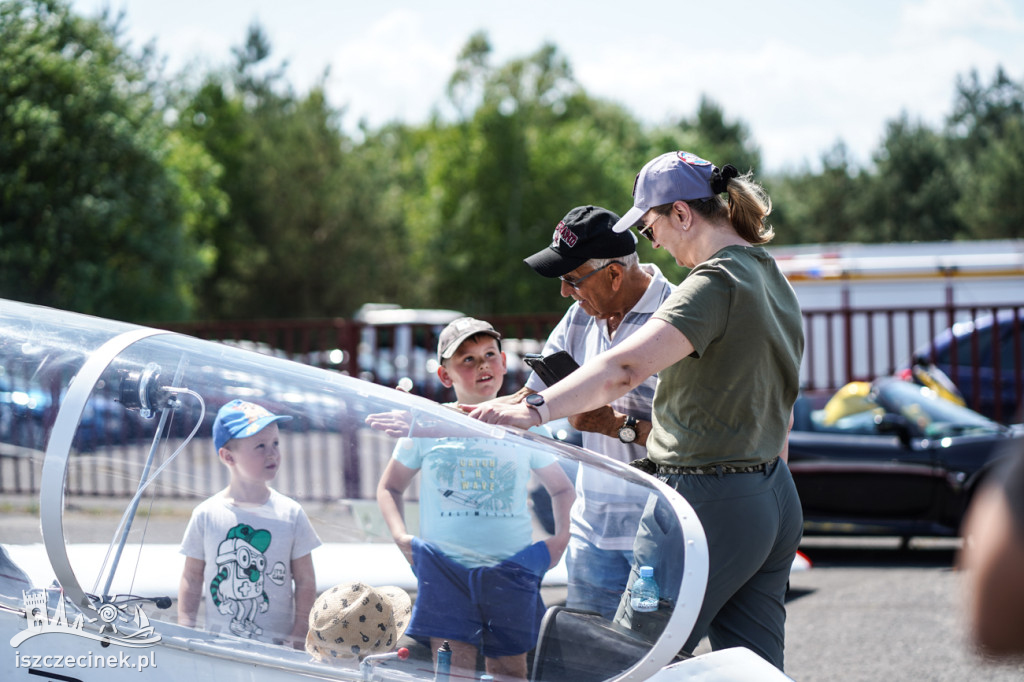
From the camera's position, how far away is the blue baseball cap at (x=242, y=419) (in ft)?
8.07

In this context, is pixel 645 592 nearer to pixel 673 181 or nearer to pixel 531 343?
pixel 673 181

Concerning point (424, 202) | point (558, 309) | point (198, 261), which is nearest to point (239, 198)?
point (424, 202)

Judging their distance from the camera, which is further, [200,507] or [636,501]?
[200,507]

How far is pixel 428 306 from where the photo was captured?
38.0 metres

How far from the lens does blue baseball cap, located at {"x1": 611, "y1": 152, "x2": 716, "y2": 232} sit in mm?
2348

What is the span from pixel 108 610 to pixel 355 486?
809 millimetres

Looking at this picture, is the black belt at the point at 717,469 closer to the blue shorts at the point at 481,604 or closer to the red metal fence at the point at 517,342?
the blue shorts at the point at 481,604

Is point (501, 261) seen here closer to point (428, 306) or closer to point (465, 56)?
point (428, 306)

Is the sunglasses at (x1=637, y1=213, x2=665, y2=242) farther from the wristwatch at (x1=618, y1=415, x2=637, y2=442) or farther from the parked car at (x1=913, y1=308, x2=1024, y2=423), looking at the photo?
the parked car at (x1=913, y1=308, x2=1024, y2=423)

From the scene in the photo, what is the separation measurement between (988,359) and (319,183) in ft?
96.5

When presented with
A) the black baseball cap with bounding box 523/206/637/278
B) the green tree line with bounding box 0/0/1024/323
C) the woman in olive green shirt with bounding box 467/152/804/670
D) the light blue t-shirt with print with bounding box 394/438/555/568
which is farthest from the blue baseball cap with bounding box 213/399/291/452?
the green tree line with bounding box 0/0/1024/323

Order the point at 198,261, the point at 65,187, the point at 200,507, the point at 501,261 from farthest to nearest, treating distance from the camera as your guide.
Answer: the point at 501,261 → the point at 198,261 → the point at 65,187 → the point at 200,507

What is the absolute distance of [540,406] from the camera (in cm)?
222

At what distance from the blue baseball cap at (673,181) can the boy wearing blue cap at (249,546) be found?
3.77ft
